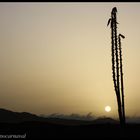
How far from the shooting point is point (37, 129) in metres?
26.9

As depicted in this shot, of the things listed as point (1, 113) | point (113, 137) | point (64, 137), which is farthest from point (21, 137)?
point (1, 113)

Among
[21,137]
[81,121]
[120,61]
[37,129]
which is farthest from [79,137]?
[81,121]

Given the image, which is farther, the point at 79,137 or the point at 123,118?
the point at 123,118

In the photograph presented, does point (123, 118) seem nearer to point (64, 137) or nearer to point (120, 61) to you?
point (120, 61)

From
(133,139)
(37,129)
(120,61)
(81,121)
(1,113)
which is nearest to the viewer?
(133,139)

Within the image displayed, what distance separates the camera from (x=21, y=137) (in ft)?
67.1

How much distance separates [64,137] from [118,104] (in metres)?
8.36

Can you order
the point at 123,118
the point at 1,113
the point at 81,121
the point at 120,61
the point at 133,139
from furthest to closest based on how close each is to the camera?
the point at 1,113 < the point at 81,121 < the point at 120,61 < the point at 123,118 < the point at 133,139

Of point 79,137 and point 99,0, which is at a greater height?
point 99,0

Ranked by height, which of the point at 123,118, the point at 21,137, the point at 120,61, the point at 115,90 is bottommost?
the point at 21,137

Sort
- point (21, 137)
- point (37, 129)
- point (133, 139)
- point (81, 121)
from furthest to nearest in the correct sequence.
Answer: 1. point (81, 121)
2. point (37, 129)
3. point (133, 139)
4. point (21, 137)

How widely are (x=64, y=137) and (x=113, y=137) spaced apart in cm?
332

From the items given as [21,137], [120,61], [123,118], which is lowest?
[21,137]

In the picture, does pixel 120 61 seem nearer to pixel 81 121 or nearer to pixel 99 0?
pixel 99 0
